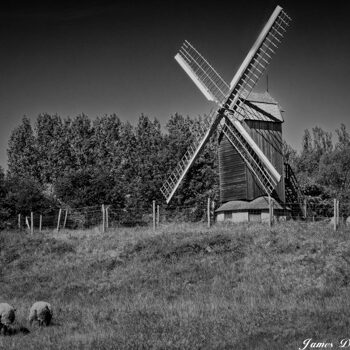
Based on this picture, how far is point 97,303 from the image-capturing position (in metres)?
16.7

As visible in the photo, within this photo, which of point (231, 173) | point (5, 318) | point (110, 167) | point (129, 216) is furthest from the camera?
point (110, 167)

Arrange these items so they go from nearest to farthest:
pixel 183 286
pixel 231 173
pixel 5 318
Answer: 1. pixel 5 318
2. pixel 183 286
3. pixel 231 173

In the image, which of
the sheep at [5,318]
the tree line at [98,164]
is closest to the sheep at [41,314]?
the sheep at [5,318]

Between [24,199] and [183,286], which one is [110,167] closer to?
[24,199]

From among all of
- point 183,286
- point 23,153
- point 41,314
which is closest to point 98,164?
point 23,153

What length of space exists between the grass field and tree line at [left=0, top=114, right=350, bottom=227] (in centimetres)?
1135

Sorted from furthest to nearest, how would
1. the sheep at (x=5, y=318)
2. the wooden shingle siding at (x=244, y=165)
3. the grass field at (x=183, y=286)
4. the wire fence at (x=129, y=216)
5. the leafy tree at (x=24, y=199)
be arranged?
the leafy tree at (x=24, y=199), the wire fence at (x=129, y=216), the wooden shingle siding at (x=244, y=165), the sheep at (x=5, y=318), the grass field at (x=183, y=286)

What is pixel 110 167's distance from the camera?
51031 mm

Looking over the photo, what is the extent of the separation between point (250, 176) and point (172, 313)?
17850 millimetres

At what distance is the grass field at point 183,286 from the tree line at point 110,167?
37.2 feet

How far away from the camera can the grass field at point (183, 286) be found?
10953 millimetres

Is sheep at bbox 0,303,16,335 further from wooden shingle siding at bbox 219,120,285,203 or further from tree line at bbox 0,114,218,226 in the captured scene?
tree line at bbox 0,114,218,226

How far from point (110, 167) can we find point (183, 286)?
34298 mm

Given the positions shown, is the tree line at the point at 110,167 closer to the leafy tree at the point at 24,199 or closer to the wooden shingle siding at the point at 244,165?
the leafy tree at the point at 24,199
